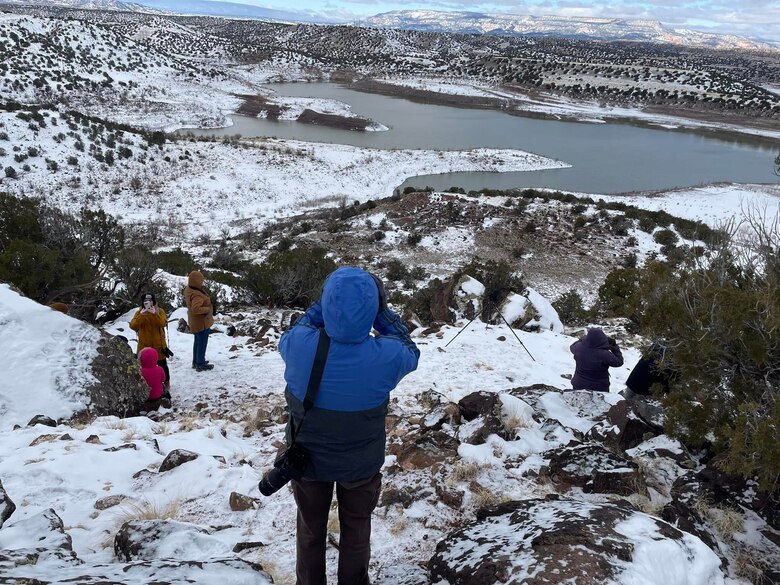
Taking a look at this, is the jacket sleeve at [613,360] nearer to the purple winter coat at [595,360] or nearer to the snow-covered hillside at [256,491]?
the purple winter coat at [595,360]

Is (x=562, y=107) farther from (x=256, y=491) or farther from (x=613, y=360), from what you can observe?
(x=256, y=491)

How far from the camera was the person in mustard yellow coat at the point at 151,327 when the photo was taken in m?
5.50

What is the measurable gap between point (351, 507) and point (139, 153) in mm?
28143

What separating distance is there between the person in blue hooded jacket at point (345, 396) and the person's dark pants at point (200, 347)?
4.38 m

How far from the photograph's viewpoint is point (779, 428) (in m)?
2.57

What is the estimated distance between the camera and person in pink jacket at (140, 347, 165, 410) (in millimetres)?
5340

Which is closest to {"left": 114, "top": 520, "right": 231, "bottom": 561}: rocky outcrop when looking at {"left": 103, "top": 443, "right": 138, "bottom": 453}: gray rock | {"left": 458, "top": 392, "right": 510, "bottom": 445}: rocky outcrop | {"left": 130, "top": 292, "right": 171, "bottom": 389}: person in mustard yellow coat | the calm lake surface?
{"left": 103, "top": 443, "right": 138, "bottom": 453}: gray rock

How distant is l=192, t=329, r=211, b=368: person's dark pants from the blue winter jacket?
447 cm

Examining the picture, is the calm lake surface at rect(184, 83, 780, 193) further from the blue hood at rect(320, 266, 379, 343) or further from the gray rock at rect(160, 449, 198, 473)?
the blue hood at rect(320, 266, 379, 343)

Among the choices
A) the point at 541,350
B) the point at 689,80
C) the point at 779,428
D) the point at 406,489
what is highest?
the point at 689,80

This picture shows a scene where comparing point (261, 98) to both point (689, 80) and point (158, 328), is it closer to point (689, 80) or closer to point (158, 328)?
point (158, 328)

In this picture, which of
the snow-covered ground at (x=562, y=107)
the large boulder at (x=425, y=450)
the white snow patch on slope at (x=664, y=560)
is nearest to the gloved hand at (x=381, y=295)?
the white snow patch on slope at (x=664, y=560)

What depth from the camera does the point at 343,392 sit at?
2.09m

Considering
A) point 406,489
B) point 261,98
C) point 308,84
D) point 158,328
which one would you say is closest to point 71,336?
point 158,328
